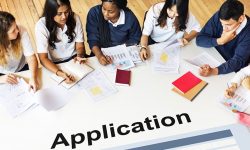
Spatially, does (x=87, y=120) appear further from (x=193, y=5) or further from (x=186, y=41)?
(x=193, y=5)

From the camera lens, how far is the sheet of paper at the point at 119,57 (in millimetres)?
1974

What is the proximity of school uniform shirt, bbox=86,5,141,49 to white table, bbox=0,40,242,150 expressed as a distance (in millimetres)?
493

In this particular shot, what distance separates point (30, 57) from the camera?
79.4 inches

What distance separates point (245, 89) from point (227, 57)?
41 cm

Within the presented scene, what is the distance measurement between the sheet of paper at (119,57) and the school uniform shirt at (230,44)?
0.47 metres

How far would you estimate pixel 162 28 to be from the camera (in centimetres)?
Result: 223

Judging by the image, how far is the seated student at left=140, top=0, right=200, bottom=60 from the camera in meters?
2.04

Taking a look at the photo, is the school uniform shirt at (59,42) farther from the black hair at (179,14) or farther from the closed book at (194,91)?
the closed book at (194,91)

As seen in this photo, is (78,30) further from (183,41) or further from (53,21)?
(183,41)

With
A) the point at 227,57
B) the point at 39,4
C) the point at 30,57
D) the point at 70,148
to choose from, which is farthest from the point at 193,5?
the point at 70,148

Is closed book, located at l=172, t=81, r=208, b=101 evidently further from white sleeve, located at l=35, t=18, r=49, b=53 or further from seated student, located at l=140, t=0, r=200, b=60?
white sleeve, located at l=35, t=18, r=49, b=53

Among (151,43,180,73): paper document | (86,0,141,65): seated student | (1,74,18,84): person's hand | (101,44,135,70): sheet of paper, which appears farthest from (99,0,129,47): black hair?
(1,74,18,84): person's hand

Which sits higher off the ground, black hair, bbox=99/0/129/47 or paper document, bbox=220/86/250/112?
black hair, bbox=99/0/129/47

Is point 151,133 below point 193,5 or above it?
below
